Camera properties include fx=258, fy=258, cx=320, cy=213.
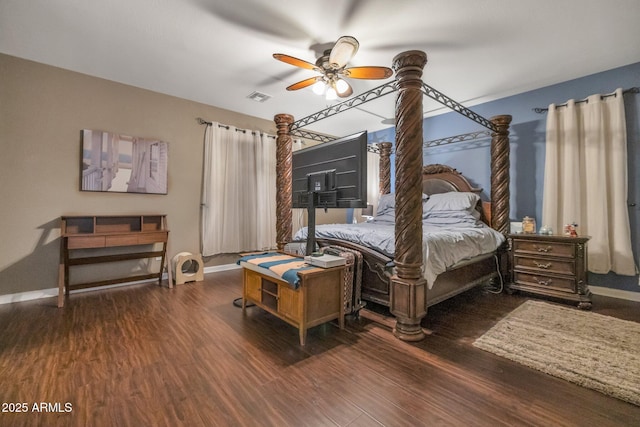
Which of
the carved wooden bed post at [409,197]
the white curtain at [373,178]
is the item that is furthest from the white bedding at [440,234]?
the white curtain at [373,178]

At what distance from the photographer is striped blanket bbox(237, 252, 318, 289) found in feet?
6.05

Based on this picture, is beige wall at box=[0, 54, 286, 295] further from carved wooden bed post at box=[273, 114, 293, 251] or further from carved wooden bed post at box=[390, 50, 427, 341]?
carved wooden bed post at box=[390, 50, 427, 341]

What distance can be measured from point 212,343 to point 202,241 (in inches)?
90.5

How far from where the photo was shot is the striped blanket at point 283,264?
1.84 m

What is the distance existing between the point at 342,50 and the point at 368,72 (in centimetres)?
38

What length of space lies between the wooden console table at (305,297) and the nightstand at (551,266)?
227cm

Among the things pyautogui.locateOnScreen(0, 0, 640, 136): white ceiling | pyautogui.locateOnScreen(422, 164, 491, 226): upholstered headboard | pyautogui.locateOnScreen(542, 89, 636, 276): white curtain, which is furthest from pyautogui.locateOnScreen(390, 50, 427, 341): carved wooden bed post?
pyautogui.locateOnScreen(542, 89, 636, 276): white curtain

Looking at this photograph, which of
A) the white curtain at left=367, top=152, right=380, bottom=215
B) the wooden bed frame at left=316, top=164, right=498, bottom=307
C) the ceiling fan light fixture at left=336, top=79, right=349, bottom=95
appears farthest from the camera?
the white curtain at left=367, top=152, right=380, bottom=215

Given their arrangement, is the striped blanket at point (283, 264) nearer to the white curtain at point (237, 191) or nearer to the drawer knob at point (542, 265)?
the white curtain at point (237, 191)

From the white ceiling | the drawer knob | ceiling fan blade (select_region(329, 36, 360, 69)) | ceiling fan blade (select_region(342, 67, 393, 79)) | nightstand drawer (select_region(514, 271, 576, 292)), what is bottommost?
nightstand drawer (select_region(514, 271, 576, 292))

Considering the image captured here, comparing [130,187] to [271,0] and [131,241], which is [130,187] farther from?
[271,0]

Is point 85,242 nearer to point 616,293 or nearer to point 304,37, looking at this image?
point 304,37

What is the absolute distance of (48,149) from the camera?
2869mm

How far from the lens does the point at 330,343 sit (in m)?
1.90
